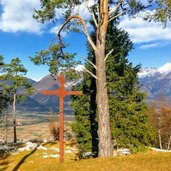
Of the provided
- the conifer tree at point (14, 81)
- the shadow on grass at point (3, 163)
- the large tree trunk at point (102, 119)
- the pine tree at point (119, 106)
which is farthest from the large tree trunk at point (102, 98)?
the conifer tree at point (14, 81)

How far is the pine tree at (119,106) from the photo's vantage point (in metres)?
25.9

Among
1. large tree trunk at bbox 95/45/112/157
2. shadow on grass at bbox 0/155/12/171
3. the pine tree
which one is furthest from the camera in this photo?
shadow on grass at bbox 0/155/12/171

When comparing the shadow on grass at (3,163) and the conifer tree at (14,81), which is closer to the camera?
the shadow on grass at (3,163)

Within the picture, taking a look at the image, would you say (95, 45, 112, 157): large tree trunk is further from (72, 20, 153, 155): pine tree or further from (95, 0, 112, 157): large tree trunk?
(72, 20, 153, 155): pine tree

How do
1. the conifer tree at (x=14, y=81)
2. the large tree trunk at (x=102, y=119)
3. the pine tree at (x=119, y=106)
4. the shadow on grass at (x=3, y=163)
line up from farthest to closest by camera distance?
the conifer tree at (x=14, y=81)
the shadow on grass at (x=3, y=163)
the pine tree at (x=119, y=106)
the large tree trunk at (x=102, y=119)

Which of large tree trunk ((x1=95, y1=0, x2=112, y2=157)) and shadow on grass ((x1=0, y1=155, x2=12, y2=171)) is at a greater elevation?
large tree trunk ((x1=95, y1=0, x2=112, y2=157))

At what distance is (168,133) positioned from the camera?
7481 cm

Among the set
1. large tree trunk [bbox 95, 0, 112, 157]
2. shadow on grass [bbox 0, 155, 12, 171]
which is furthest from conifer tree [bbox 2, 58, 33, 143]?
large tree trunk [bbox 95, 0, 112, 157]

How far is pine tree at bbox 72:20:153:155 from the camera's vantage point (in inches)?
1019

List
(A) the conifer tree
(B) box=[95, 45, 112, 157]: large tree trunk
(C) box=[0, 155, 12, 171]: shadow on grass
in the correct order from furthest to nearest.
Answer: (A) the conifer tree < (C) box=[0, 155, 12, 171]: shadow on grass < (B) box=[95, 45, 112, 157]: large tree trunk

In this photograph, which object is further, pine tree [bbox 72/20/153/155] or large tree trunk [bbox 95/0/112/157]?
pine tree [bbox 72/20/153/155]

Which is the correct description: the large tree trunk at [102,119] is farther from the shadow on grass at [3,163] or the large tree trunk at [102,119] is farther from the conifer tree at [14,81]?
the conifer tree at [14,81]

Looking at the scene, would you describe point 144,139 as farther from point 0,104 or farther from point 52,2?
point 0,104

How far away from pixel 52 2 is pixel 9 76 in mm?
38408
